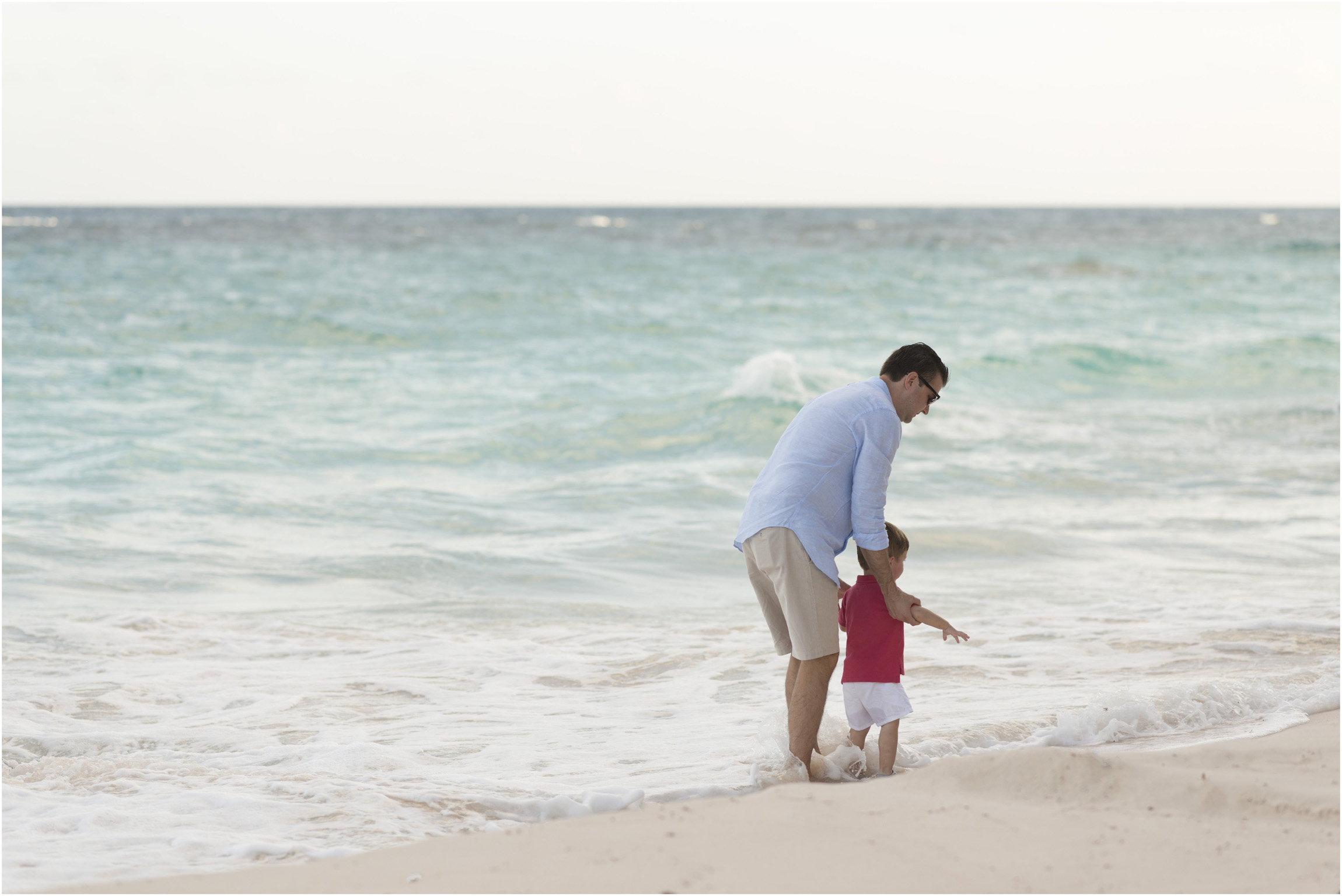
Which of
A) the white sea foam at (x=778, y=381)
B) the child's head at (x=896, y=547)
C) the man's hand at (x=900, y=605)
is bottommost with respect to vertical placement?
the man's hand at (x=900, y=605)

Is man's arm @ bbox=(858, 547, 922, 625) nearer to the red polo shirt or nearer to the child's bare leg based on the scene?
the red polo shirt

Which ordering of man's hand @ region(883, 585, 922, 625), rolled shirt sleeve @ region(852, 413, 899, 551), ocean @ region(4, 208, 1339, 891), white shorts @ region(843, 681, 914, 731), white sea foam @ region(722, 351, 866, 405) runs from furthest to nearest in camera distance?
1. white sea foam @ region(722, 351, 866, 405)
2. ocean @ region(4, 208, 1339, 891)
3. white shorts @ region(843, 681, 914, 731)
4. man's hand @ region(883, 585, 922, 625)
5. rolled shirt sleeve @ region(852, 413, 899, 551)

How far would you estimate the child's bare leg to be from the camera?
4207 millimetres

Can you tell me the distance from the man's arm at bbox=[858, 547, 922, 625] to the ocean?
0.71 metres

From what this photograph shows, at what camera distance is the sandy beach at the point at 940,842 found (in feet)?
9.98

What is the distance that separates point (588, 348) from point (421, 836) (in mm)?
15571

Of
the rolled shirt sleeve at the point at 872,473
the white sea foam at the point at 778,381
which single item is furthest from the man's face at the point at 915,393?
the white sea foam at the point at 778,381

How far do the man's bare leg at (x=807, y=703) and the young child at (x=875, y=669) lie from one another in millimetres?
126

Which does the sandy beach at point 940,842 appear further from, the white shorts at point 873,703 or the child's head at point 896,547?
the child's head at point 896,547

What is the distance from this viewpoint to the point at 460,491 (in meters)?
10.2

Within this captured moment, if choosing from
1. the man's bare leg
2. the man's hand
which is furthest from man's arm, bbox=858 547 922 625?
the man's bare leg

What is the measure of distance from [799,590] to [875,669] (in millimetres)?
474

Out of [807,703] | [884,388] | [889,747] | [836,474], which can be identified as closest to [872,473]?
[836,474]

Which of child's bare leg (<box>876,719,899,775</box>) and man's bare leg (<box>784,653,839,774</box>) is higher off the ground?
man's bare leg (<box>784,653,839,774</box>)
